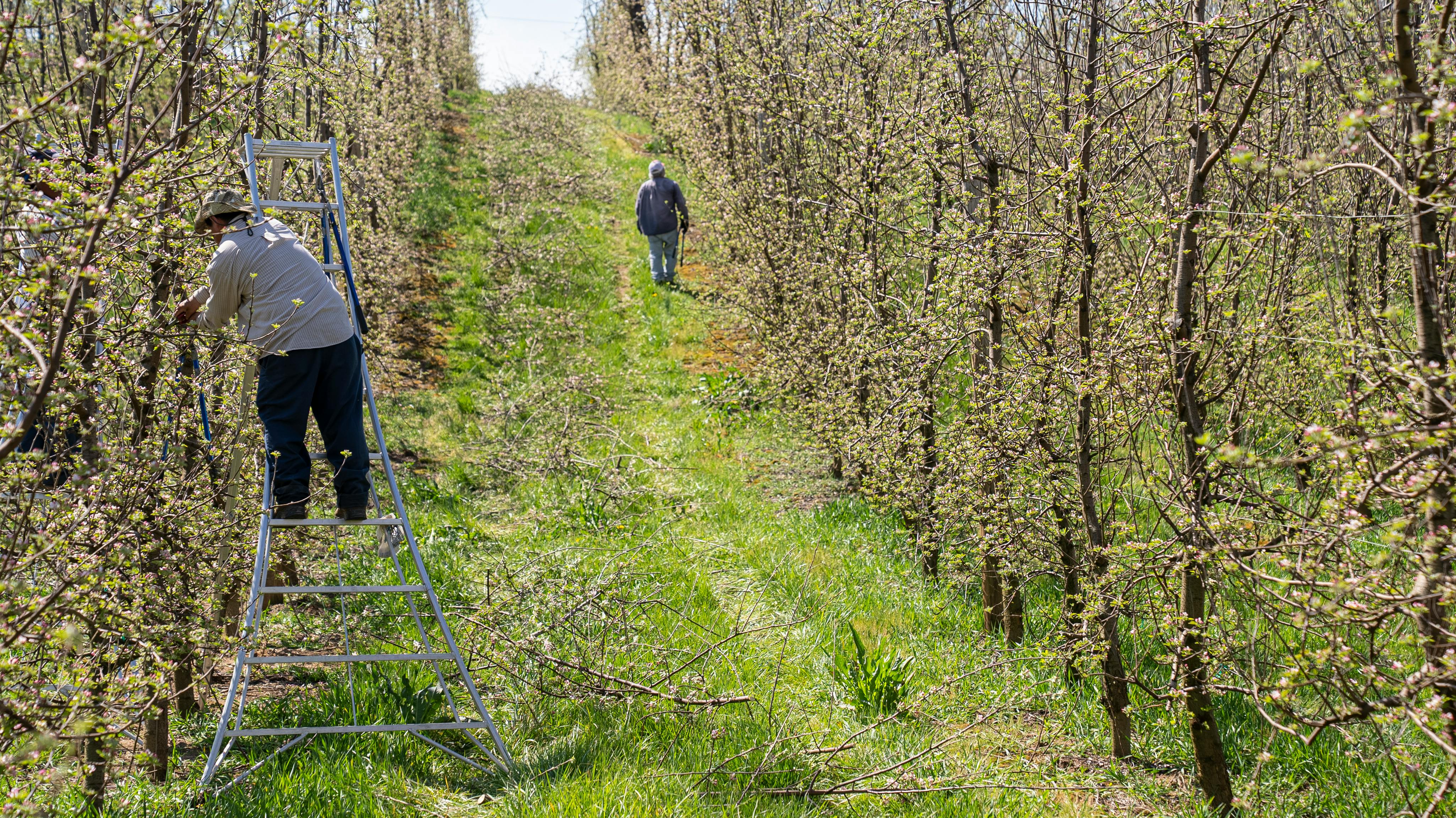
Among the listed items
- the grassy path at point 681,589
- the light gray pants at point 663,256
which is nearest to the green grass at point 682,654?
the grassy path at point 681,589

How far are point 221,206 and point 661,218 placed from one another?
962 centimetres

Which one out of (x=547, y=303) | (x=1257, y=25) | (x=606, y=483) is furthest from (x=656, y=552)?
(x=547, y=303)

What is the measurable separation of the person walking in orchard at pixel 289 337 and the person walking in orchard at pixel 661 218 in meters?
9.21

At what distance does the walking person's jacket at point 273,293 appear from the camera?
3.67 m

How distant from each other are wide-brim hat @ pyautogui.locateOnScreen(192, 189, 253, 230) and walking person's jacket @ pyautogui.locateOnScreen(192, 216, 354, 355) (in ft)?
0.20

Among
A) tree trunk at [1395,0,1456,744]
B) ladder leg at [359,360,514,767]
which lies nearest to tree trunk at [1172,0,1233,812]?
tree trunk at [1395,0,1456,744]

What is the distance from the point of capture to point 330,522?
11.6ft

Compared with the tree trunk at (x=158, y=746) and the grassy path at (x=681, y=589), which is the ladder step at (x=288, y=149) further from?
the grassy path at (x=681, y=589)

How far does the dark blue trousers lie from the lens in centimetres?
387

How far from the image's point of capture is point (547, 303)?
12.3 m

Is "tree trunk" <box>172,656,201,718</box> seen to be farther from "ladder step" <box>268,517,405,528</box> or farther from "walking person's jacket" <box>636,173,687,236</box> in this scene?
"walking person's jacket" <box>636,173,687,236</box>

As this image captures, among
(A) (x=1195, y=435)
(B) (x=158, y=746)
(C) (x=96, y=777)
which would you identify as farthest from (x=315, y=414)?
(A) (x=1195, y=435)

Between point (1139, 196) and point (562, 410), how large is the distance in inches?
218

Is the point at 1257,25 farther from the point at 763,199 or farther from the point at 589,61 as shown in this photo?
the point at 589,61
